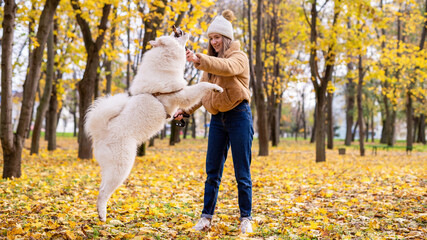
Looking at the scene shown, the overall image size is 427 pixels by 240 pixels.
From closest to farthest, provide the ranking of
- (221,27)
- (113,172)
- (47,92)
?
(113,172) < (221,27) < (47,92)

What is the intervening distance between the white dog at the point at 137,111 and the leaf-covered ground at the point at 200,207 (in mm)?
1001

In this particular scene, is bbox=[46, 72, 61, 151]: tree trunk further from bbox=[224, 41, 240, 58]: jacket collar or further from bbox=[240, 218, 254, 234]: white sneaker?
bbox=[240, 218, 254, 234]: white sneaker

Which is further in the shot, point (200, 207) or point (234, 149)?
point (200, 207)

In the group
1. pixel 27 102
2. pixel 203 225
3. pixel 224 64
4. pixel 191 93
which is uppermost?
pixel 224 64

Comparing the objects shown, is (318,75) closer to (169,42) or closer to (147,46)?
(147,46)

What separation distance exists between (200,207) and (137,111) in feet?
8.99

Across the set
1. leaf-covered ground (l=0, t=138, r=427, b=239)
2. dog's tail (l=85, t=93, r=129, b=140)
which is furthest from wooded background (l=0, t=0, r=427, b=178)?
dog's tail (l=85, t=93, r=129, b=140)

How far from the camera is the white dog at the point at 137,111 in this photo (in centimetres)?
299

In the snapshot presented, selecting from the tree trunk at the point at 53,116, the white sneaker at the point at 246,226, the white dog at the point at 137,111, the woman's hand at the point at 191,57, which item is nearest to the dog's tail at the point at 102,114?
the white dog at the point at 137,111

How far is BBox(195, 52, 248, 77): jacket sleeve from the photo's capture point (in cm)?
320

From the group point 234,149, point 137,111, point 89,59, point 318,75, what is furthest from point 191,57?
point 318,75

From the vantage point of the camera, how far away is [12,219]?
4.12 m

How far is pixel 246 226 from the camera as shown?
385cm

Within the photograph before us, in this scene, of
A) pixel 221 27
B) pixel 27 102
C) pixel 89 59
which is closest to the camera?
pixel 221 27
